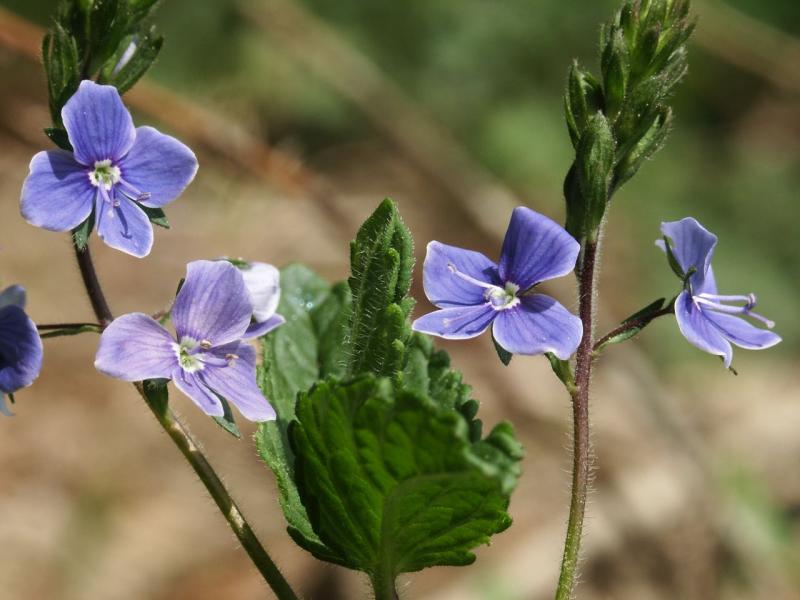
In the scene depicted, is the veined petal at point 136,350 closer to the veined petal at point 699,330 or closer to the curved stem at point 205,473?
the curved stem at point 205,473

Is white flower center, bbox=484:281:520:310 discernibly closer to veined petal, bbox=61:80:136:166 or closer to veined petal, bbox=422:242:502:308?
veined petal, bbox=422:242:502:308

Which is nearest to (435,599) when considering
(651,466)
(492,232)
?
(651,466)

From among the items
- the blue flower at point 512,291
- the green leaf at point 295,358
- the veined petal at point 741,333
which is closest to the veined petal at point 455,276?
the blue flower at point 512,291

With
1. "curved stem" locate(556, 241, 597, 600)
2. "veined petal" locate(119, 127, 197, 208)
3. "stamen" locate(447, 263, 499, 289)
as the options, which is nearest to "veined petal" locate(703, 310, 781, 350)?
"curved stem" locate(556, 241, 597, 600)

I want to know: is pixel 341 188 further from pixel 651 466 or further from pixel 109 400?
pixel 651 466

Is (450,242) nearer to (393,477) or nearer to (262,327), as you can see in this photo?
(262,327)
